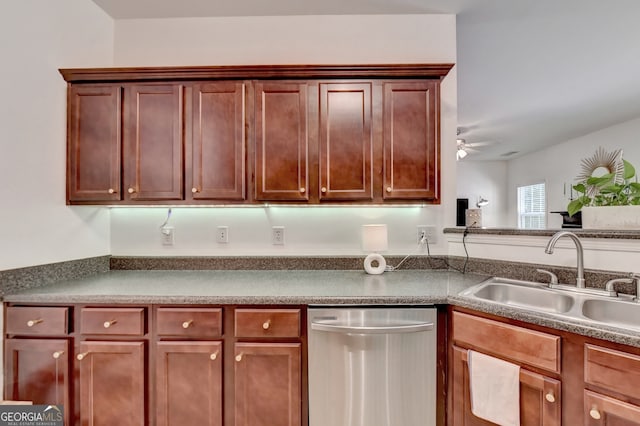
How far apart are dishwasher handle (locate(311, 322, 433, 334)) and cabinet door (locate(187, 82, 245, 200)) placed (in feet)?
2.92

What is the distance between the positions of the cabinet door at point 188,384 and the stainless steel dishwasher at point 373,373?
47cm

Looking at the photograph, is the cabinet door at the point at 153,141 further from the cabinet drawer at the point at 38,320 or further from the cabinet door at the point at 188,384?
the cabinet door at the point at 188,384

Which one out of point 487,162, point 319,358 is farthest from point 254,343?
point 487,162

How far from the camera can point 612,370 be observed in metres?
1.03

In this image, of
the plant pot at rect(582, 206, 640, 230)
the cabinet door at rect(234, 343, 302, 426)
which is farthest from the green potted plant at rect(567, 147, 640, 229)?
the cabinet door at rect(234, 343, 302, 426)

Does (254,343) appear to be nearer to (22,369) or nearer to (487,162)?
(22,369)

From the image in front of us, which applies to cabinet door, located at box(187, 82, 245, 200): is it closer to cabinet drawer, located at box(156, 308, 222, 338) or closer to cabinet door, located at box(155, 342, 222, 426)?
cabinet drawer, located at box(156, 308, 222, 338)

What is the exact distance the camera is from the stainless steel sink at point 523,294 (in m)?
1.49

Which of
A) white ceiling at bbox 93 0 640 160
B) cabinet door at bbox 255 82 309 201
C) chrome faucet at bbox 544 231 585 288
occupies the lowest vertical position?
chrome faucet at bbox 544 231 585 288

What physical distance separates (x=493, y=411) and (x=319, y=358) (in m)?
0.76

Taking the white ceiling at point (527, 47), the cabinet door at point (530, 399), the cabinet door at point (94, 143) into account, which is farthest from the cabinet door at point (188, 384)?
the white ceiling at point (527, 47)

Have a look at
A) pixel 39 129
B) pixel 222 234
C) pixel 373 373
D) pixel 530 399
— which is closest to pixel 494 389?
pixel 530 399

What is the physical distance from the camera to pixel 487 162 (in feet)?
23.8

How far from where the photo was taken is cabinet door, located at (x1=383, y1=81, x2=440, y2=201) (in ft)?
5.89
